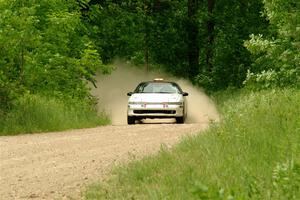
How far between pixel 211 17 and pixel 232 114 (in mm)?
28767

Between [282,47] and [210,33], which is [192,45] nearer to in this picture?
[210,33]

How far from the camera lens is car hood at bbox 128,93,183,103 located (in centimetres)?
2253

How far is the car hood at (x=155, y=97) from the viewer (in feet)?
73.9

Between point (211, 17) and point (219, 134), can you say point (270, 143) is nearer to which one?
point (219, 134)

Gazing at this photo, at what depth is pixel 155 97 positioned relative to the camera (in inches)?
892

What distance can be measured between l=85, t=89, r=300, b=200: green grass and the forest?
151 inches

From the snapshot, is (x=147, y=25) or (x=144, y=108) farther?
(x=147, y=25)

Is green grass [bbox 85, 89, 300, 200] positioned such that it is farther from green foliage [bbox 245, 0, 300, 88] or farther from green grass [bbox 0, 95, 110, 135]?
green grass [bbox 0, 95, 110, 135]

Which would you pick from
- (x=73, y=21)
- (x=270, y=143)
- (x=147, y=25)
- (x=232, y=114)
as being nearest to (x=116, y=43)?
(x=147, y=25)

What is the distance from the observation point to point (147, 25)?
4025cm

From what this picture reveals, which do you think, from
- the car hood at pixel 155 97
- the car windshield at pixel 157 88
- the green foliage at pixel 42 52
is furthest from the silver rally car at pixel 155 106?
the green foliage at pixel 42 52

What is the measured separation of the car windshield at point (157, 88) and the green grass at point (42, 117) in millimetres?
2832

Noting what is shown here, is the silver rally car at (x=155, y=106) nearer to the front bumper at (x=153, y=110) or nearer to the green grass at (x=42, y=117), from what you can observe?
the front bumper at (x=153, y=110)

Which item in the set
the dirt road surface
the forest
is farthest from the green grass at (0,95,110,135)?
the dirt road surface
